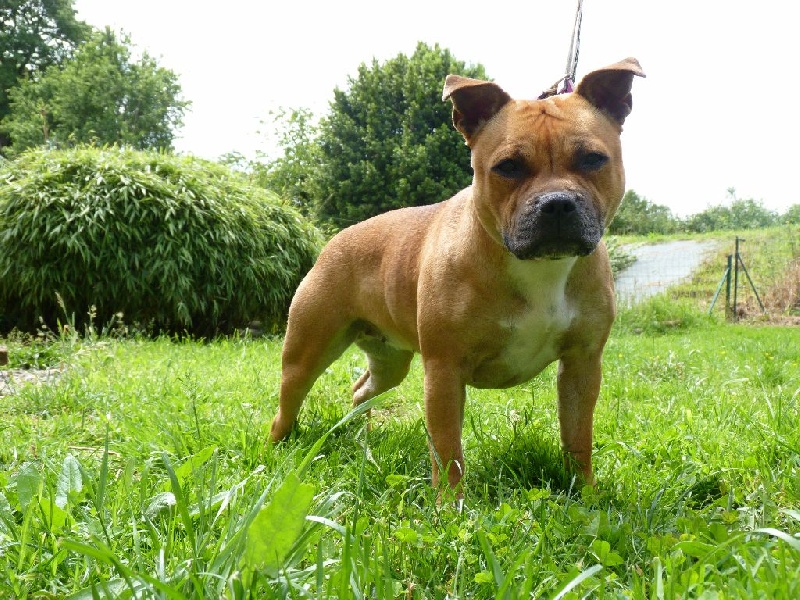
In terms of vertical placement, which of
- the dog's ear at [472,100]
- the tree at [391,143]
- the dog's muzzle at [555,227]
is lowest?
the dog's muzzle at [555,227]

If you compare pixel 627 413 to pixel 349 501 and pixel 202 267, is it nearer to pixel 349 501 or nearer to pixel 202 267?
pixel 349 501

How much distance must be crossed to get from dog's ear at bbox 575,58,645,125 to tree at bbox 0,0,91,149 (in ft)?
120

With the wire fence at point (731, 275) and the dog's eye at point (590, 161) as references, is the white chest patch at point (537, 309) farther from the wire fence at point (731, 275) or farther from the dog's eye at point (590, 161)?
the wire fence at point (731, 275)

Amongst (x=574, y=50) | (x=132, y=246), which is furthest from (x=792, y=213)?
(x=574, y=50)

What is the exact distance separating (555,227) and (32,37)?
39632 mm

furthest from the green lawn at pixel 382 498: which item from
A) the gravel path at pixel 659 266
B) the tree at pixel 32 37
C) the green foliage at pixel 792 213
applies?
the tree at pixel 32 37

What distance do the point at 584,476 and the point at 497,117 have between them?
56.0 inches

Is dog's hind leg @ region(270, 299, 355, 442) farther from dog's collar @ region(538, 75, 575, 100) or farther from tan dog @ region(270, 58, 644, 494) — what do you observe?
dog's collar @ region(538, 75, 575, 100)

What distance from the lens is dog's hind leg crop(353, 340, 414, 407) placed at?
3.39 meters

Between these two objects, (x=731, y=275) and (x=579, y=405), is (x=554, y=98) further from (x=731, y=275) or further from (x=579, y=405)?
(x=731, y=275)

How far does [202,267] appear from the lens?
823 cm

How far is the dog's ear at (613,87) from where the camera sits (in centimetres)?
236

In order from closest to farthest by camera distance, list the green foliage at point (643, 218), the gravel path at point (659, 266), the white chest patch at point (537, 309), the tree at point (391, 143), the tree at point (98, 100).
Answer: the white chest patch at point (537, 309), the gravel path at point (659, 266), the tree at point (391, 143), the green foliage at point (643, 218), the tree at point (98, 100)

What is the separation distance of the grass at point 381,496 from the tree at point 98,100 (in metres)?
28.6
